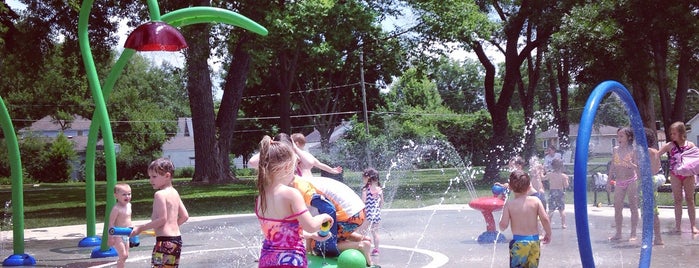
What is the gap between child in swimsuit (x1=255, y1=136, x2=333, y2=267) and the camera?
15.2 ft

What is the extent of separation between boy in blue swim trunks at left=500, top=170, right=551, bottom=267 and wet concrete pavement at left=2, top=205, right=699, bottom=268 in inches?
98.9

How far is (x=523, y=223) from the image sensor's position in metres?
6.28

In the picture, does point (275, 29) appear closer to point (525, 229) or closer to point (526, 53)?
point (526, 53)

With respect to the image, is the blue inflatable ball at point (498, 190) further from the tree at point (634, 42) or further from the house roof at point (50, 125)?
the house roof at point (50, 125)

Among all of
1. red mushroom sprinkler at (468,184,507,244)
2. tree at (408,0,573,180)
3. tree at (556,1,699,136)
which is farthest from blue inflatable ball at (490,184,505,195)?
tree at (408,0,573,180)

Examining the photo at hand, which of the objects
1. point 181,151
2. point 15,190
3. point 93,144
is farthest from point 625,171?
point 181,151

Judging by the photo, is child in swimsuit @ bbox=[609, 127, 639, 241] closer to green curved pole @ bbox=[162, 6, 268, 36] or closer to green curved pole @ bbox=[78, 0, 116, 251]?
green curved pole @ bbox=[162, 6, 268, 36]

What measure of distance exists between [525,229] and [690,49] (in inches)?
645

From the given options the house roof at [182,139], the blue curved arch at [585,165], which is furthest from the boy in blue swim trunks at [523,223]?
the house roof at [182,139]

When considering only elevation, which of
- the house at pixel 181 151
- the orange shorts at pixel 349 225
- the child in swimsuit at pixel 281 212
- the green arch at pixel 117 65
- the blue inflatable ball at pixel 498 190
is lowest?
the house at pixel 181 151

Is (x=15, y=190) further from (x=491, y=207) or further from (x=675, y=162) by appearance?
(x=675, y=162)

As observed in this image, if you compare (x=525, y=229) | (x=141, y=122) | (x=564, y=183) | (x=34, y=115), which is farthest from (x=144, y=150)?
(x=525, y=229)

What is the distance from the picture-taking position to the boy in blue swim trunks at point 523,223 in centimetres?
623

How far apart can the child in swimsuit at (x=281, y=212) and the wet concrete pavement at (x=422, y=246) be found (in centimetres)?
443
